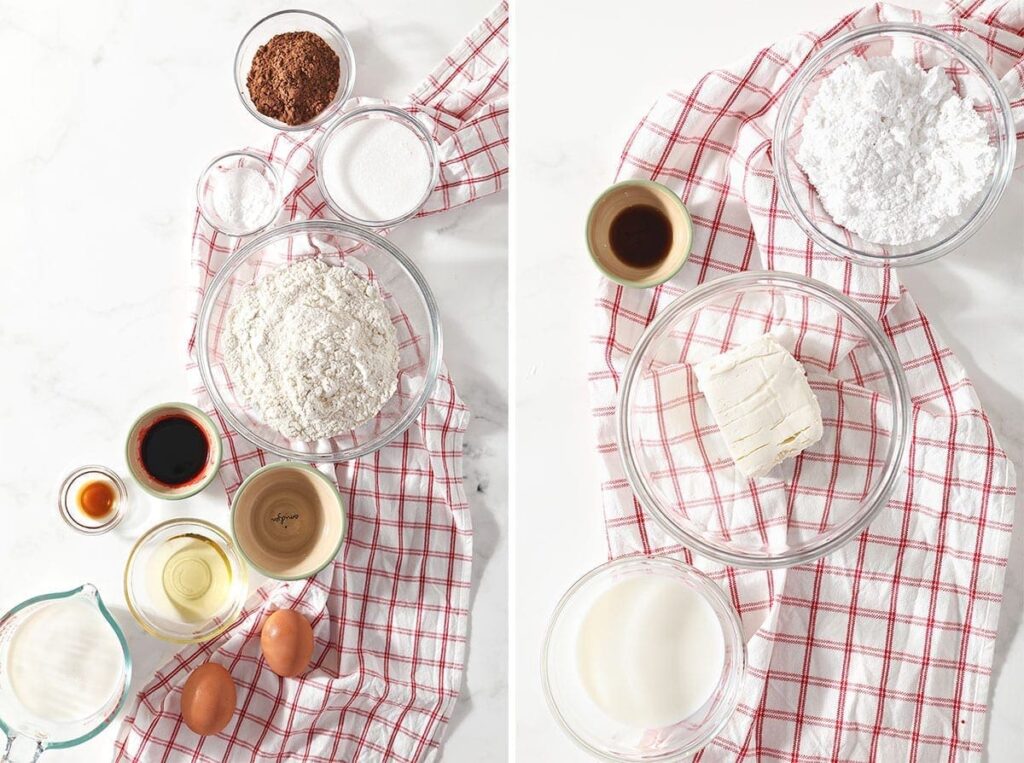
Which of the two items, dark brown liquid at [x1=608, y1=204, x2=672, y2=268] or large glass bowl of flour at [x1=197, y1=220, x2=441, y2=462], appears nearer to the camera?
dark brown liquid at [x1=608, y1=204, x2=672, y2=268]

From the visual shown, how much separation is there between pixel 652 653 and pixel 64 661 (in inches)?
47.2

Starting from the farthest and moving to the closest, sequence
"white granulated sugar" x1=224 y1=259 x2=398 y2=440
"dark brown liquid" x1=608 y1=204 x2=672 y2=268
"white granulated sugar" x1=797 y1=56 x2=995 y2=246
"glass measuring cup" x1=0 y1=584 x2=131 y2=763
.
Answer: "glass measuring cup" x1=0 y1=584 x2=131 y2=763, "white granulated sugar" x1=224 y1=259 x2=398 y2=440, "dark brown liquid" x1=608 y1=204 x2=672 y2=268, "white granulated sugar" x1=797 y1=56 x2=995 y2=246

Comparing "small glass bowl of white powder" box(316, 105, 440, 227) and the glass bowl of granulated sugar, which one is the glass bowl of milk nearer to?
the glass bowl of granulated sugar

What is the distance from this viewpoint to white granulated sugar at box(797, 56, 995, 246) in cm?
145

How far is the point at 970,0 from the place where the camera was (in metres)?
1.53

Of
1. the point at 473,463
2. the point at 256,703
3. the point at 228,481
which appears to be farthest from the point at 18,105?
the point at 256,703

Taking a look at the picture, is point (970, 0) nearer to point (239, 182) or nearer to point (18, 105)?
point (239, 182)

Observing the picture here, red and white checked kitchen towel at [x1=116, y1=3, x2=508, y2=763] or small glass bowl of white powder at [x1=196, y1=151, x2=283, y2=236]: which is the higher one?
small glass bowl of white powder at [x1=196, y1=151, x2=283, y2=236]

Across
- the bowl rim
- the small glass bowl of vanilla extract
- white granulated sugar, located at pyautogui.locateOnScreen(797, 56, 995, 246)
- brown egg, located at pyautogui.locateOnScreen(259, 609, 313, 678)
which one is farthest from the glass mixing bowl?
the small glass bowl of vanilla extract

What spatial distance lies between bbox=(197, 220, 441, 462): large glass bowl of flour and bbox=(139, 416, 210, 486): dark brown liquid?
99mm

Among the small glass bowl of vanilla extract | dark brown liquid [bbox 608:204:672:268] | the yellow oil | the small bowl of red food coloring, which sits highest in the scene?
dark brown liquid [bbox 608:204:672:268]

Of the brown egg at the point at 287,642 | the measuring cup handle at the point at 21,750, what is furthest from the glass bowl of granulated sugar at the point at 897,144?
the measuring cup handle at the point at 21,750

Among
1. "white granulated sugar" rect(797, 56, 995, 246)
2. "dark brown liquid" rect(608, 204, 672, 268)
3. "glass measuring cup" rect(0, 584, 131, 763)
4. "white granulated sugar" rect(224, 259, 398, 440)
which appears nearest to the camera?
"white granulated sugar" rect(797, 56, 995, 246)

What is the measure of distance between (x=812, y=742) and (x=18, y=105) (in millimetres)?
2022
